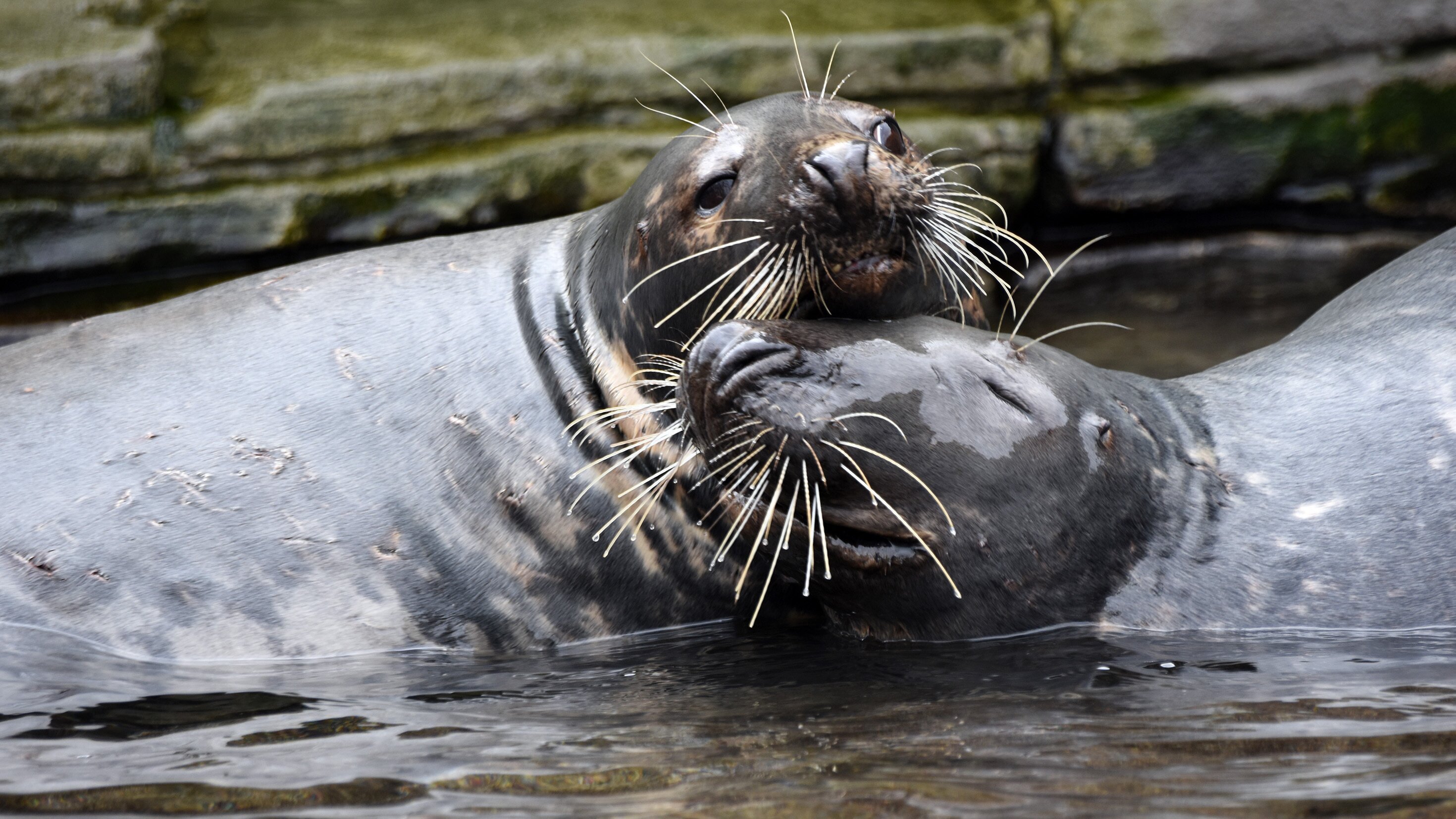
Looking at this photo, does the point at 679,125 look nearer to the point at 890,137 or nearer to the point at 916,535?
the point at 890,137

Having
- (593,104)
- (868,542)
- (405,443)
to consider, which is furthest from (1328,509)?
(593,104)

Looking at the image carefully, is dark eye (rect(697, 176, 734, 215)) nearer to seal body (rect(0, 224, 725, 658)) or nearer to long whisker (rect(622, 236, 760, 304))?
long whisker (rect(622, 236, 760, 304))

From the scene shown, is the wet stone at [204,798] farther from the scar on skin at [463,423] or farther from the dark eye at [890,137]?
the dark eye at [890,137]

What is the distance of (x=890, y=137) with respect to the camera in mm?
4074

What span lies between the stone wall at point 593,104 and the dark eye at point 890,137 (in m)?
3.41

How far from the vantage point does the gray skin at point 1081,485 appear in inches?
137

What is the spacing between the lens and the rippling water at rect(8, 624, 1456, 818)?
2.63 m

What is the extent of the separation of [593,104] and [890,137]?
11.8 feet

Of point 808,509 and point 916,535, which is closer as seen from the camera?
point 808,509

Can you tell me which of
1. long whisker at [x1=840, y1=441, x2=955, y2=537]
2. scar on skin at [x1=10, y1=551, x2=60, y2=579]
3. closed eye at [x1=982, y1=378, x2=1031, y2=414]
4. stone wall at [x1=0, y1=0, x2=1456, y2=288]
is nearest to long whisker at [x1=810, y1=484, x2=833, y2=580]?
long whisker at [x1=840, y1=441, x2=955, y2=537]

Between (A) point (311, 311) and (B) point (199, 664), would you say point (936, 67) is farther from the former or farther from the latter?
(B) point (199, 664)

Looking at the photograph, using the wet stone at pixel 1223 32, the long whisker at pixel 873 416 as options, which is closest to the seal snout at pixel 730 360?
the long whisker at pixel 873 416

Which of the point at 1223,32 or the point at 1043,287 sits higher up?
the point at 1223,32

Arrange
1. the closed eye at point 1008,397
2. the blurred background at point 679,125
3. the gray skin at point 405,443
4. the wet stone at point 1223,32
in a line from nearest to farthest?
the closed eye at point 1008,397 → the gray skin at point 405,443 → the blurred background at point 679,125 → the wet stone at point 1223,32
